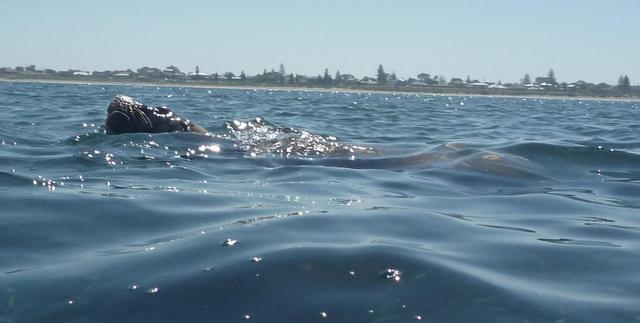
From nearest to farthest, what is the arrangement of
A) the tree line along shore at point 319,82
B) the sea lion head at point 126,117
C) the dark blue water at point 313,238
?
the dark blue water at point 313,238 → the sea lion head at point 126,117 → the tree line along shore at point 319,82

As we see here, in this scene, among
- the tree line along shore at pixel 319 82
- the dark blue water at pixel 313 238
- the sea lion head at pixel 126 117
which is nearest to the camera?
the dark blue water at pixel 313 238

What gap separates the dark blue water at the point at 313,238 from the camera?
3023 millimetres

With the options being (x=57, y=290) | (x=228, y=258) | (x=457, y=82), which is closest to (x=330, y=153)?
(x=228, y=258)

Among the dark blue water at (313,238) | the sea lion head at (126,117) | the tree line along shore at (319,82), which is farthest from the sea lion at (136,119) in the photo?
the tree line along shore at (319,82)

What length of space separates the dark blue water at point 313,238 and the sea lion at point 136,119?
1094 millimetres

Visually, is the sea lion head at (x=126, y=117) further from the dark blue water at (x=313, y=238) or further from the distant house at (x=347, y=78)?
the distant house at (x=347, y=78)

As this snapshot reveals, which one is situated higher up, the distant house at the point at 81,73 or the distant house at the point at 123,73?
the distant house at the point at 123,73

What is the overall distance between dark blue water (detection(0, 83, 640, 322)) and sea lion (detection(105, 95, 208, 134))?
3.59 feet

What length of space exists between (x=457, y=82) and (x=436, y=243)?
142 metres

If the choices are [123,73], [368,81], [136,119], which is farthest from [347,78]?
[136,119]

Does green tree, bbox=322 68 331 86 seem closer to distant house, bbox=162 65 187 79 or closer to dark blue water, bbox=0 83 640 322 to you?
distant house, bbox=162 65 187 79

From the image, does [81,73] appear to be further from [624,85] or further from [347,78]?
[624,85]

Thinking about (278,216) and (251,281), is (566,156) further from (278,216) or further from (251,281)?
(251,281)

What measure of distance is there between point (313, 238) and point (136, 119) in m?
5.88
